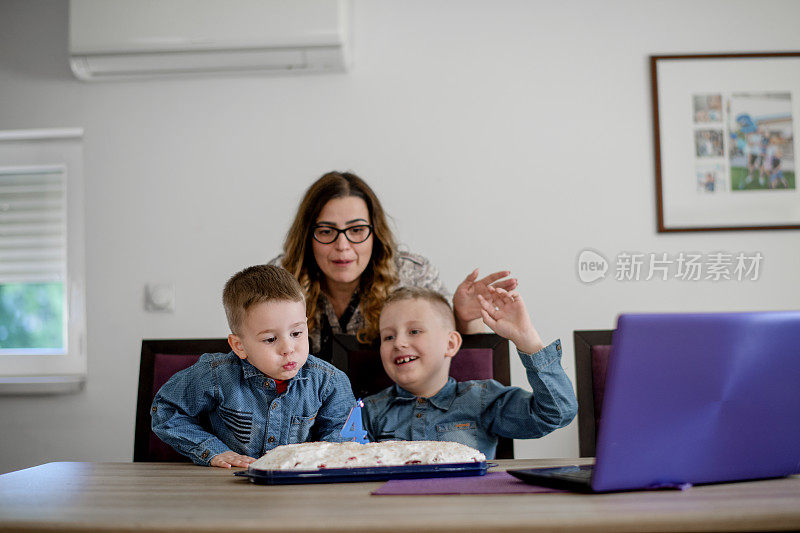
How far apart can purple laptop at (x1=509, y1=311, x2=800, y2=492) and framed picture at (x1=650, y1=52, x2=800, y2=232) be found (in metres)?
2.21

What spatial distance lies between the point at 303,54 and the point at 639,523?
249 centimetres

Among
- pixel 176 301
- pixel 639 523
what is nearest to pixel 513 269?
pixel 176 301

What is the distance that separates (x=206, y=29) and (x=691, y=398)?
2514 millimetres

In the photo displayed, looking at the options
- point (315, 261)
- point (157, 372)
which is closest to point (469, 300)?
point (315, 261)

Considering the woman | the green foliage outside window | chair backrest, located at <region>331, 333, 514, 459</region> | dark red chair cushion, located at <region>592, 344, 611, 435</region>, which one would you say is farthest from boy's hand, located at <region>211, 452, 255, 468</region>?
the green foliage outside window

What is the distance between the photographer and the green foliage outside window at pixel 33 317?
3.01 m

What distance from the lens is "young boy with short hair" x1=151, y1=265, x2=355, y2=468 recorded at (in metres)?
1.34

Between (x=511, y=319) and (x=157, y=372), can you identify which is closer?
(x=511, y=319)

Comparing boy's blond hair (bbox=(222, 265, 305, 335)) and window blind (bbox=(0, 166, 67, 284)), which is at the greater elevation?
window blind (bbox=(0, 166, 67, 284))

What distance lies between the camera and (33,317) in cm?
302

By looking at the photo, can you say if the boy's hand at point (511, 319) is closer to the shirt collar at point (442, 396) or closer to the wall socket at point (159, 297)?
the shirt collar at point (442, 396)

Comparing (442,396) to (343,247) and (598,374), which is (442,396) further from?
(343,247)

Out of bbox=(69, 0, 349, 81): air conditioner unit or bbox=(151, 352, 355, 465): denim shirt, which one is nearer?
bbox=(151, 352, 355, 465): denim shirt

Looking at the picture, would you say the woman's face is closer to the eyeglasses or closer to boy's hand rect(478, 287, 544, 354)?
the eyeglasses
